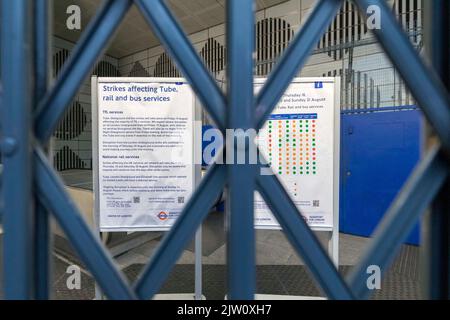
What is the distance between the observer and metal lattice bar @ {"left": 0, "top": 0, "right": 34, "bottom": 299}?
0.55 metres

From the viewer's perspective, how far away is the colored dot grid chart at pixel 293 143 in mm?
1862

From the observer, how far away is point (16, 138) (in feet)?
1.79

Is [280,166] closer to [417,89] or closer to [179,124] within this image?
[179,124]

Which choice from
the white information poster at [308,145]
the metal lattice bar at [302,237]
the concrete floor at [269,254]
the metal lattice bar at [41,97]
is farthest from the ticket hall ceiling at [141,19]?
the metal lattice bar at [302,237]

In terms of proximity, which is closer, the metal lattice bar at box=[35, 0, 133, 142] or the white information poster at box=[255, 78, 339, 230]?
the metal lattice bar at box=[35, 0, 133, 142]

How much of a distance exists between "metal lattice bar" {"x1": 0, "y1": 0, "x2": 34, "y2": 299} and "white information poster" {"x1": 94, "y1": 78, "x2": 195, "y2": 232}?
4.01ft

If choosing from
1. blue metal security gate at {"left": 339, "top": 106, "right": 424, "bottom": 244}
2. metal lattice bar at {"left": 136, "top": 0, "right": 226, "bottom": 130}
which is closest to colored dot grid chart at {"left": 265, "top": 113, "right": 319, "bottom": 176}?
metal lattice bar at {"left": 136, "top": 0, "right": 226, "bottom": 130}

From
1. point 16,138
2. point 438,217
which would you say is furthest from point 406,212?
point 16,138

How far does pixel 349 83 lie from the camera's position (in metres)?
4.12

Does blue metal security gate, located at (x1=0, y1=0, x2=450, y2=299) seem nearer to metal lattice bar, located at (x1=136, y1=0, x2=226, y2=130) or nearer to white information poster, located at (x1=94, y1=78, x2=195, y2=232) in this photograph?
metal lattice bar, located at (x1=136, y1=0, x2=226, y2=130)

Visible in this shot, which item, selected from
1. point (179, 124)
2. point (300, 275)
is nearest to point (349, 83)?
point (300, 275)

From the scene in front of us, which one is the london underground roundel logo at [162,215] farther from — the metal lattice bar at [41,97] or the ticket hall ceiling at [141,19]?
the ticket hall ceiling at [141,19]

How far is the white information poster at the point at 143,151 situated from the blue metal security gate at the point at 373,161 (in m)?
2.94
